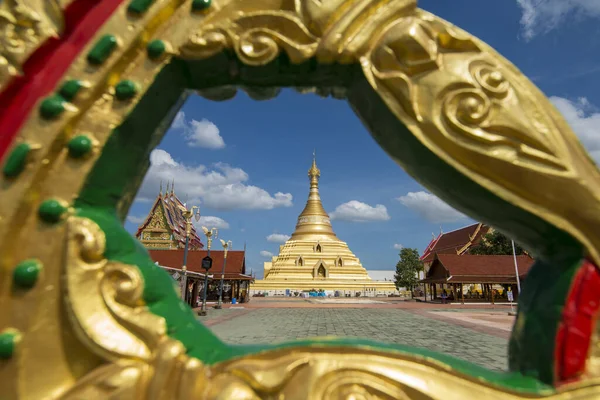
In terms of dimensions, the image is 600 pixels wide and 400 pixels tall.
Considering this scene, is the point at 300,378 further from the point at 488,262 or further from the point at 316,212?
the point at 316,212

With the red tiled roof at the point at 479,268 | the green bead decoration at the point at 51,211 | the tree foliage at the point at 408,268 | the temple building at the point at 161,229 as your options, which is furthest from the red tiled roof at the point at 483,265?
the green bead decoration at the point at 51,211

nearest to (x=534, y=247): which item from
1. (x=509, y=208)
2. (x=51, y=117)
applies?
(x=509, y=208)

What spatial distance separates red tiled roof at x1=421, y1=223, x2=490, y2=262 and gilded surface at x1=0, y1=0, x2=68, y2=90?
42.3 m

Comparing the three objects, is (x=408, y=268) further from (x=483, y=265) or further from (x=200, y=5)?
(x=200, y=5)

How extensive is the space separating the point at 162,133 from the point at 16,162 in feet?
1.10

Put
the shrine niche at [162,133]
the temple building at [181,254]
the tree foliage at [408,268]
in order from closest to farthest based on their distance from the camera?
the shrine niche at [162,133] < the temple building at [181,254] < the tree foliage at [408,268]

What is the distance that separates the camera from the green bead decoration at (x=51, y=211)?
2.64 ft

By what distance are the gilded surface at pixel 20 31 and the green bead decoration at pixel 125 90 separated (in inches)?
9.1

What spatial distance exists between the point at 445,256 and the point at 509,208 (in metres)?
25.1

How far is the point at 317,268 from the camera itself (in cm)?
3603

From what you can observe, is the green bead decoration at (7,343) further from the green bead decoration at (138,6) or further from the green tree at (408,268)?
the green tree at (408,268)

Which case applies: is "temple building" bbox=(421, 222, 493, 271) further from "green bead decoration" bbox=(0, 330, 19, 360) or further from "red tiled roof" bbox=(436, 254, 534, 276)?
"green bead decoration" bbox=(0, 330, 19, 360)

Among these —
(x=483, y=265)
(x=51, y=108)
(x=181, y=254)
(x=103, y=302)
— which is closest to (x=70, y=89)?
(x=51, y=108)

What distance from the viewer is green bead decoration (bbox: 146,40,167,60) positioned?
2.95 ft
